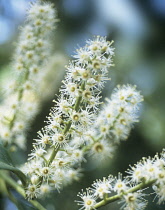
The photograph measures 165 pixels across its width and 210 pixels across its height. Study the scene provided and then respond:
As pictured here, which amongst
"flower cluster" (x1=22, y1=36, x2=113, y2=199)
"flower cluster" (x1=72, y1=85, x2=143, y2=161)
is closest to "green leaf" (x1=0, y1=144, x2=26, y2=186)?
"flower cluster" (x1=22, y1=36, x2=113, y2=199)

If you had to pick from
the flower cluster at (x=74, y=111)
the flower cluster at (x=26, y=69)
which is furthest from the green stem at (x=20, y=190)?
the flower cluster at (x=26, y=69)

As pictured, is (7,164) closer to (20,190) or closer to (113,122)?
(20,190)

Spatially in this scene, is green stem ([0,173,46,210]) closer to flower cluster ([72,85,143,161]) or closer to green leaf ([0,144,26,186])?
green leaf ([0,144,26,186])

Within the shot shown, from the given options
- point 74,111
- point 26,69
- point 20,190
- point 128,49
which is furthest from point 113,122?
point 128,49

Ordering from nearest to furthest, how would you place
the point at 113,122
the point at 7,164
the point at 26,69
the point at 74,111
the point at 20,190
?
1. the point at 74,111
2. the point at 7,164
3. the point at 20,190
4. the point at 113,122
5. the point at 26,69

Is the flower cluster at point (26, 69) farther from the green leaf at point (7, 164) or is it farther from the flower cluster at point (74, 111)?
the flower cluster at point (74, 111)

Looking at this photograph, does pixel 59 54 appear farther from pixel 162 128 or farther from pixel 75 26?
pixel 162 128

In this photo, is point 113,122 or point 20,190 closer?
point 20,190
